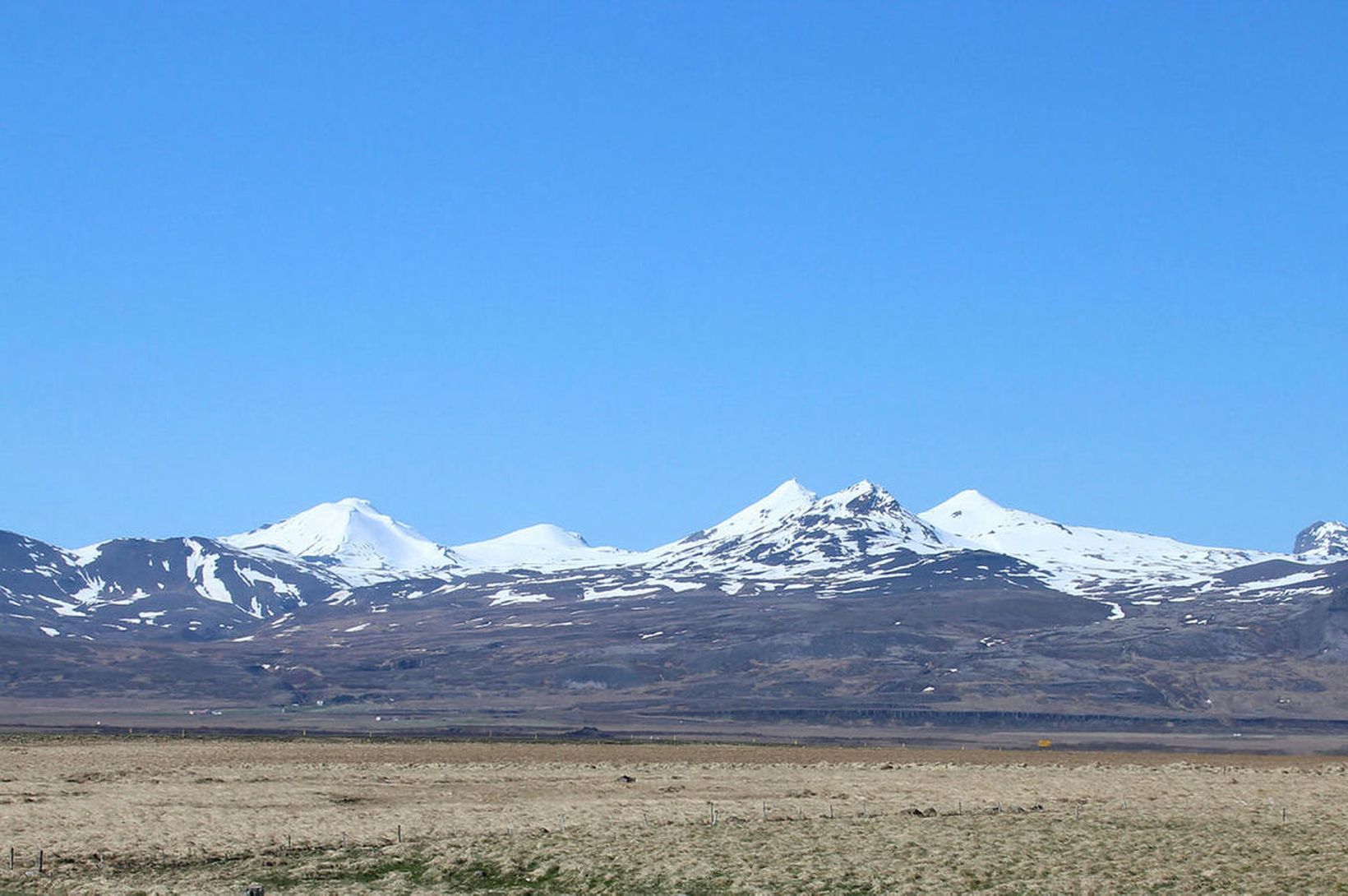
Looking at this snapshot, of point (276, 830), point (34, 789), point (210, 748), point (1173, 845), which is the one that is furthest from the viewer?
point (210, 748)

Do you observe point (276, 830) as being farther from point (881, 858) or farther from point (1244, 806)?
point (1244, 806)

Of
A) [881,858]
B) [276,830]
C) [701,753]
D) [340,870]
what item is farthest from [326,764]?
[881,858]

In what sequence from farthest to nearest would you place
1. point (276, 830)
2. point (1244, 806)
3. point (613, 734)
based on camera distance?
point (613, 734) → point (1244, 806) → point (276, 830)

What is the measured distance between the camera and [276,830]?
46531 mm

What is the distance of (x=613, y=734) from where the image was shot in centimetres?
13450

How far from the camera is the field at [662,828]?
37844mm

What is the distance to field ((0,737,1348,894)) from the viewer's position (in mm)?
37844

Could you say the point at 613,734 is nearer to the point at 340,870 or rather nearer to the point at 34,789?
the point at 34,789

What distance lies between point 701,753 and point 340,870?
174 feet

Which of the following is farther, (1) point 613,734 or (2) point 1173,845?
(1) point 613,734

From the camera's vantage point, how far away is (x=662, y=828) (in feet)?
155

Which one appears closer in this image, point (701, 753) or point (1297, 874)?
point (1297, 874)

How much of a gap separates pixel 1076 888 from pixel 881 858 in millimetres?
6002

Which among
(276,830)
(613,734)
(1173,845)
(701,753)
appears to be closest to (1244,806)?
(1173,845)
